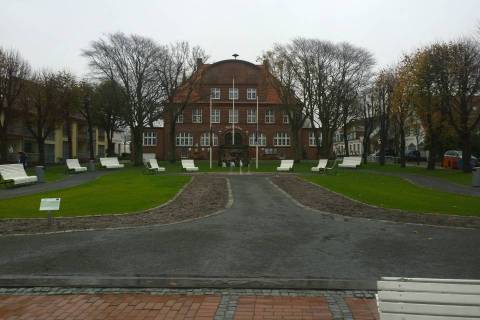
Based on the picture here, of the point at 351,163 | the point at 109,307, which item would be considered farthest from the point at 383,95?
the point at 109,307

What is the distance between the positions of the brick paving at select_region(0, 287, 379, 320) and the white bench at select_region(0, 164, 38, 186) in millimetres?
18856

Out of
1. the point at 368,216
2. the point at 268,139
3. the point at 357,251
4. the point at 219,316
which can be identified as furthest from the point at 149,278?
the point at 268,139

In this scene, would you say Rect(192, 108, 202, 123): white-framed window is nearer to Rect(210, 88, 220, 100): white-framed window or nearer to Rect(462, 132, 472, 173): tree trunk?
Rect(210, 88, 220, 100): white-framed window

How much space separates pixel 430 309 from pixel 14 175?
25162 mm

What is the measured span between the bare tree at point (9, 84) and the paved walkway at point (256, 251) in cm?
3258

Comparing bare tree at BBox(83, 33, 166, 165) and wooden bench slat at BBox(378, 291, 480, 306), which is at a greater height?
bare tree at BBox(83, 33, 166, 165)

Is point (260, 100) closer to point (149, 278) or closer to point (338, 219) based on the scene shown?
point (338, 219)

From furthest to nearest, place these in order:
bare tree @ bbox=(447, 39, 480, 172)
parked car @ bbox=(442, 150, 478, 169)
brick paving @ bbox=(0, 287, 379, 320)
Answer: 1. parked car @ bbox=(442, 150, 478, 169)
2. bare tree @ bbox=(447, 39, 480, 172)
3. brick paving @ bbox=(0, 287, 379, 320)

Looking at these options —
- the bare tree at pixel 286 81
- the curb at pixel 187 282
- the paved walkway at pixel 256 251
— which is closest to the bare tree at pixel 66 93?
the bare tree at pixel 286 81

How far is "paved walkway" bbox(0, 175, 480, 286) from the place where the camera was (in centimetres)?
748

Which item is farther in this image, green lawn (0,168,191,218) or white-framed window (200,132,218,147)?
white-framed window (200,132,218,147)

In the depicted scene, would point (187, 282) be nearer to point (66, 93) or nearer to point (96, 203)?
point (96, 203)

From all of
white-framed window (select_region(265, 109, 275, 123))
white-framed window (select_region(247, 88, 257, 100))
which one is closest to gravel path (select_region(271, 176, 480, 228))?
white-framed window (select_region(265, 109, 275, 123))

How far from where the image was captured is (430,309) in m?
3.50
